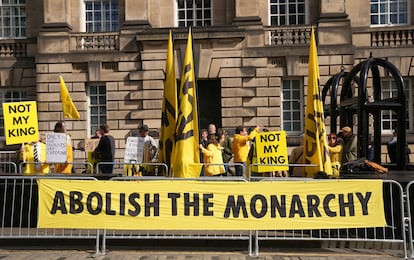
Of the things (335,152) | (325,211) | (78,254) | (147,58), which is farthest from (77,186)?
(147,58)

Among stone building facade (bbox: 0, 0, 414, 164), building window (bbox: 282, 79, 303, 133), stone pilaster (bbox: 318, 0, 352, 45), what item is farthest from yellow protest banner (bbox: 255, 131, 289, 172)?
stone pilaster (bbox: 318, 0, 352, 45)

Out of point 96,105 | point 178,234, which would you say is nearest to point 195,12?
point 96,105

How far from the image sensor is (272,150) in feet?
37.2

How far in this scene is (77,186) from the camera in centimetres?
809

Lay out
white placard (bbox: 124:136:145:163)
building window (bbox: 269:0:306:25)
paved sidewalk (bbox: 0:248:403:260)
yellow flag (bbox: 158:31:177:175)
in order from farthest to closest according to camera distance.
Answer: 1. building window (bbox: 269:0:306:25)
2. white placard (bbox: 124:136:145:163)
3. yellow flag (bbox: 158:31:177:175)
4. paved sidewalk (bbox: 0:248:403:260)

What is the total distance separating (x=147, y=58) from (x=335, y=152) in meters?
10.9

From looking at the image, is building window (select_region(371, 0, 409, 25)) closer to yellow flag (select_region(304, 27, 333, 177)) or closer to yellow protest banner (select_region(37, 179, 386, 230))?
yellow flag (select_region(304, 27, 333, 177))

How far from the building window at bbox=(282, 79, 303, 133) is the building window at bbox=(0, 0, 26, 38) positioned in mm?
11564

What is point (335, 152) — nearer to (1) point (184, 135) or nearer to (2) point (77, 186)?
(1) point (184, 135)

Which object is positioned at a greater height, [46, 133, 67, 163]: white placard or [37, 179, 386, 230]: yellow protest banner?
[46, 133, 67, 163]: white placard

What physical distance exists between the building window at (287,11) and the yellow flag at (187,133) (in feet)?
41.1

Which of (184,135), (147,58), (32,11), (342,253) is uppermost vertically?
(32,11)

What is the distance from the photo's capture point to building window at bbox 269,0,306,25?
69.8 ft

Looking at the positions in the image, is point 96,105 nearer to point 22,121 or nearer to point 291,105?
point 291,105
